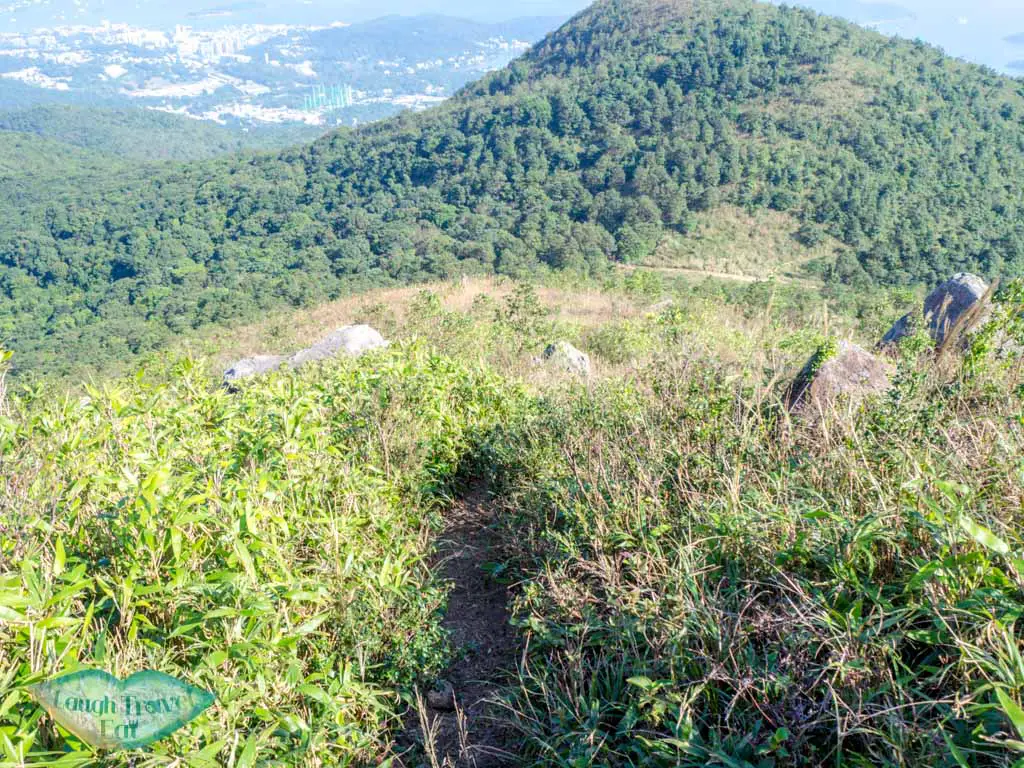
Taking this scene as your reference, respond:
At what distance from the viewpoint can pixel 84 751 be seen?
1.52m

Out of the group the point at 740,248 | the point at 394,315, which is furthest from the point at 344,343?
the point at 740,248

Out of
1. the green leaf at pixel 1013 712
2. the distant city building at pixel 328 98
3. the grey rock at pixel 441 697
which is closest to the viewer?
the green leaf at pixel 1013 712

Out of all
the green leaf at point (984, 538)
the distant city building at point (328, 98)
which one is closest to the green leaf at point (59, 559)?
the green leaf at point (984, 538)

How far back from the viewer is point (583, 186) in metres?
40.6

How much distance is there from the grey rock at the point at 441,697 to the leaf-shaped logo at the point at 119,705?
104cm

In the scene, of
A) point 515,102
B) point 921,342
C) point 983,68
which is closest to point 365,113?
point 515,102

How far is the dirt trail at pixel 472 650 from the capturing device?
6.97ft

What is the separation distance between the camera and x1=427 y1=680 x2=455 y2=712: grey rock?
2.35 m

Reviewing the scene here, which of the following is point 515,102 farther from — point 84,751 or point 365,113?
point 365,113

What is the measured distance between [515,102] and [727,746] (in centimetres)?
5424

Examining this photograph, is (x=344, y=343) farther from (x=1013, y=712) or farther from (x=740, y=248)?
(x=740, y=248)

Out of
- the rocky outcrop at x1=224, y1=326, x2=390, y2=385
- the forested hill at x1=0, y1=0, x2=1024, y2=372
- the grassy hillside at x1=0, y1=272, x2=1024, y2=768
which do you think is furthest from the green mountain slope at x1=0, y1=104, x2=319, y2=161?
Result: the grassy hillside at x1=0, y1=272, x2=1024, y2=768

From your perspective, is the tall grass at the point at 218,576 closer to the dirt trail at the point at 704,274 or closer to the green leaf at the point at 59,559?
the green leaf at the point at 59,559

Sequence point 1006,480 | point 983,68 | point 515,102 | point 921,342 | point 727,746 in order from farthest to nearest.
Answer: point 515,102
point 983,68
point 921,342
point 1006,480
point 727,746
